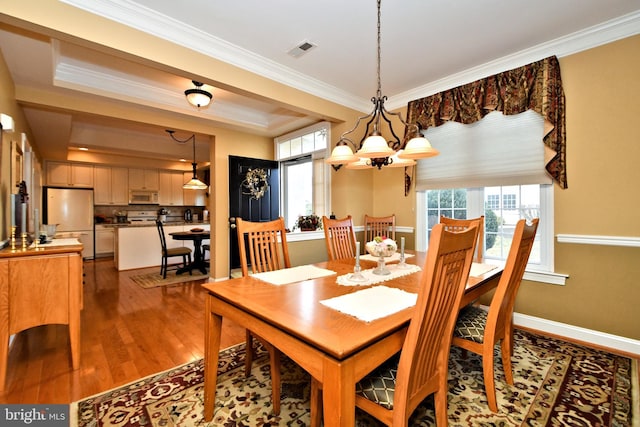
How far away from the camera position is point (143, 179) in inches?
285

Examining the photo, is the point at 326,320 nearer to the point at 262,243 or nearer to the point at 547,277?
the point at 262,243

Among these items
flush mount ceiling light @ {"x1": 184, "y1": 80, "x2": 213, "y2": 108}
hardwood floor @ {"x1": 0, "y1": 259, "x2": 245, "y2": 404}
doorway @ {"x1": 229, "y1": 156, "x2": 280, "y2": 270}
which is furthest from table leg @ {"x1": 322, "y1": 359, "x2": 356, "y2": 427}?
doorway @ {"x1": 229, "y1": 156, "x2": 280, "y2": 270}

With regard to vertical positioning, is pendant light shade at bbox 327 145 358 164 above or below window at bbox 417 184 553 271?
above

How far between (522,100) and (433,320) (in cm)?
261

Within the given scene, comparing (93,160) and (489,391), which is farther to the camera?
(93,160)

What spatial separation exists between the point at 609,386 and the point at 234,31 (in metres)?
3.79

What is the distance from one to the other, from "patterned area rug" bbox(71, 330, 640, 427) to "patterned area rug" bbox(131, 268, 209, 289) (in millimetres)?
2812

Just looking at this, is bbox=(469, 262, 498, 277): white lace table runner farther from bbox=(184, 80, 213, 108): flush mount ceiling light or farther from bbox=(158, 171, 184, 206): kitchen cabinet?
bbox=(158, 171, 184, 206): kitchen cabinet

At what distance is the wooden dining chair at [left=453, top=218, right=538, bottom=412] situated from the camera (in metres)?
1.50

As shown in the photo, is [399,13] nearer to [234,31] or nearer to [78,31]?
[234,31]

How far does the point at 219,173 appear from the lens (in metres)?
4.39

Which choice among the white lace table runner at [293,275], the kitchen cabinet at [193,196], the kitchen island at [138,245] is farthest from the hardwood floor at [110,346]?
the kitchen cabinet at [193,196]

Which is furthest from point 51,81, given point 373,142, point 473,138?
point 473,138

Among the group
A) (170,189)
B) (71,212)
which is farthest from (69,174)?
(170,189)
